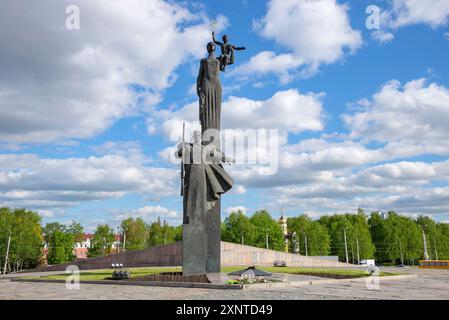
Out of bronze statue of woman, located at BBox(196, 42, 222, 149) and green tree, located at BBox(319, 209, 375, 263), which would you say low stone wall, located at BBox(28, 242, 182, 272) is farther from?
green tree, located at BBox(319, 209, 375, 263)

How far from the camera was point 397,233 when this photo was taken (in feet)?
248

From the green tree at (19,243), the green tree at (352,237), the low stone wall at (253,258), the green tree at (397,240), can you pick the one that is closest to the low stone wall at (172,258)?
the low stone wall at (253,258)

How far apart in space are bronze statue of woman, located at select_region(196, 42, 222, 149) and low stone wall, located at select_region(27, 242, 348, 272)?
1914 cm

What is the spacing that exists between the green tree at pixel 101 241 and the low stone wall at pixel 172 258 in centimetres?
2580

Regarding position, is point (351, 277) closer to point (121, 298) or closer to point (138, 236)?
point (121, 298)

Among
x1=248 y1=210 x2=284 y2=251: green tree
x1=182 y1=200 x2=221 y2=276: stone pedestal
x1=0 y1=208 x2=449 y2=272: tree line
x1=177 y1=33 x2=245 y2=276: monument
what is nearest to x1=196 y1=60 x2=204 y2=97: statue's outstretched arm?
x1=177 y1=33 x2=245 y2=276: monument

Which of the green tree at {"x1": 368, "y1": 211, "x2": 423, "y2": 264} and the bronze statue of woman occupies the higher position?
the bronze statue of woman

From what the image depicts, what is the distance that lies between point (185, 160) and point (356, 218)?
72112mm

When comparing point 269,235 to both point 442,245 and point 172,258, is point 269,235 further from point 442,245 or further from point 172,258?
point 442,245

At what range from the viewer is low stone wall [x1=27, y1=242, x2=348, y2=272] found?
36.3 metres

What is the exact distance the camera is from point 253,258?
3972 cm

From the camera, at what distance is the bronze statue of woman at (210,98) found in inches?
745
